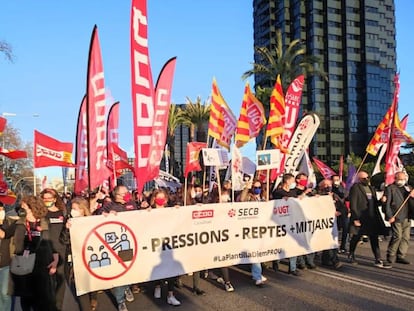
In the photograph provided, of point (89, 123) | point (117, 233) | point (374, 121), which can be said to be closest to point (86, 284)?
point (117, 233)

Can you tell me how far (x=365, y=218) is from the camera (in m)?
9.05

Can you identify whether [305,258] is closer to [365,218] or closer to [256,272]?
[365,218]

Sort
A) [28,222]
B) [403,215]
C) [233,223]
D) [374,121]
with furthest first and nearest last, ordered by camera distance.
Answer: [374,121] < [403,215] < [233,223] < [28,222]

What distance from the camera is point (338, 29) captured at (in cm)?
8719

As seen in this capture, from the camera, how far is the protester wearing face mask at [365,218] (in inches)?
354

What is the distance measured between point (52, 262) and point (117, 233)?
121cm

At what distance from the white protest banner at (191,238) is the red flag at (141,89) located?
4.38 ft

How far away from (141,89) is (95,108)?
0.82m

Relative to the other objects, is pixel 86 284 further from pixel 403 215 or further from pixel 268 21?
pixel 268 21

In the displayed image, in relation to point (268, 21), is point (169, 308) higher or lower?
lower

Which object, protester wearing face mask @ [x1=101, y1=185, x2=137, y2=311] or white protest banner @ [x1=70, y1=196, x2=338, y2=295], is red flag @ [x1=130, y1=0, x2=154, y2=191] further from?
white protest banner @ [x1=70, y1=196, x2=338, y2=295]

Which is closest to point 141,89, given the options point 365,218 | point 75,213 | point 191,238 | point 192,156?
point 75,213

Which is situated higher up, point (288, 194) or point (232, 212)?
point (288, 194)

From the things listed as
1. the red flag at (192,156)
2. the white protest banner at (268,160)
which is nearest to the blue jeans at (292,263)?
the white protest banner at (268,160)
